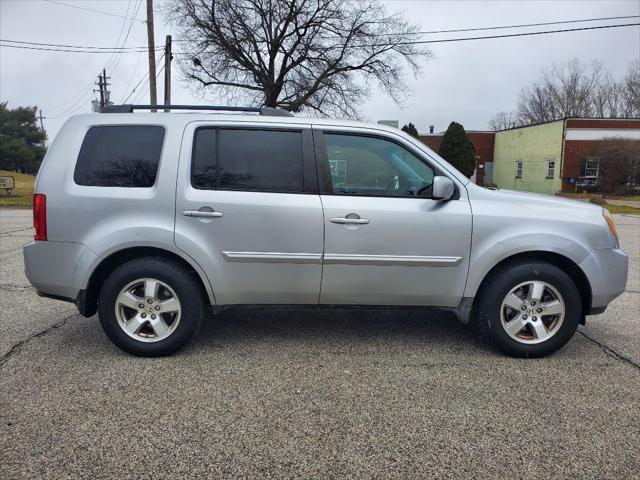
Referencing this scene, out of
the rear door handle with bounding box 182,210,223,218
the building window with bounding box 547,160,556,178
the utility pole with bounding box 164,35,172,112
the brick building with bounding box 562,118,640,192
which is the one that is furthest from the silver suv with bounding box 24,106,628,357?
the building window with bounding box 547,160,556,178

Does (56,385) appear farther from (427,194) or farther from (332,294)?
(427,194)

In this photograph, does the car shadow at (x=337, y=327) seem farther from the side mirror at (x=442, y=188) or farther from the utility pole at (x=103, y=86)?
the utility pole at (x=103, y=86)

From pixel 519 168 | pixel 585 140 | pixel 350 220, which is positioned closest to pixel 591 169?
pixel 585 140

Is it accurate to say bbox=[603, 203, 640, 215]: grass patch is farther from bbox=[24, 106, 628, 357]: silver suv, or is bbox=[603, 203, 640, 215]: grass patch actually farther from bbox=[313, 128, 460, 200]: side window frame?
bbox=[313, 128, 460, 200]: side window frame

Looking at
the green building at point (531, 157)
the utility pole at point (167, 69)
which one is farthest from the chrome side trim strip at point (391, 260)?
the green building at point (531, 157)

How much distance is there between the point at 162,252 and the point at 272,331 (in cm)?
130

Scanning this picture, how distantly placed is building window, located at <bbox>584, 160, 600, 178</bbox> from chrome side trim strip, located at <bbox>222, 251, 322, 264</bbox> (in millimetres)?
33102

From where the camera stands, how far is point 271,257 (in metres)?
3.81

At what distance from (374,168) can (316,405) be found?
1.86 metres

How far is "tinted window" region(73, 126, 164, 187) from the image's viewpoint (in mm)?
3818

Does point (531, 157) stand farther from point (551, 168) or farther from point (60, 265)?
point (60, 265)

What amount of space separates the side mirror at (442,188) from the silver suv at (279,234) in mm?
15

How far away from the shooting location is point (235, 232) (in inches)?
148

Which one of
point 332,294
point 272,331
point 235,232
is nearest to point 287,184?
point 235,232
